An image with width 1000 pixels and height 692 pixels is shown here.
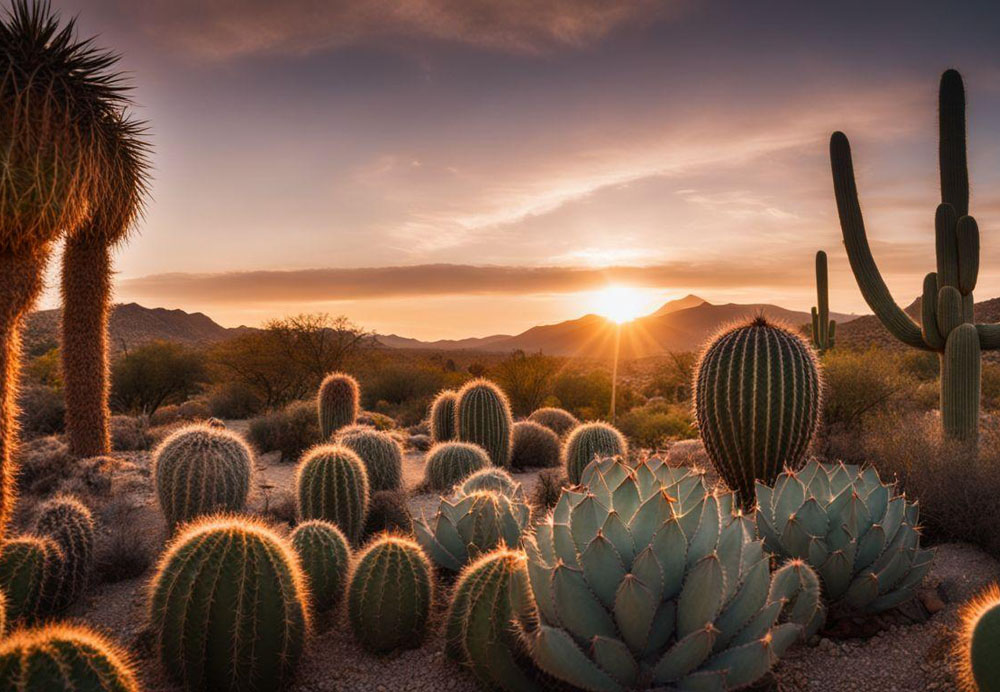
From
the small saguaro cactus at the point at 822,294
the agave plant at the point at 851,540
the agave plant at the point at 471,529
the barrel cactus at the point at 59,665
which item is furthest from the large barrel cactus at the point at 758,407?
the small saguaro cactus at the point at 822,294

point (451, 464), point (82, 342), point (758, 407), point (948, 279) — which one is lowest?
point (451, 464)

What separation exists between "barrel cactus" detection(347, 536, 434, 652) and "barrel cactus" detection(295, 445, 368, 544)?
216 cm

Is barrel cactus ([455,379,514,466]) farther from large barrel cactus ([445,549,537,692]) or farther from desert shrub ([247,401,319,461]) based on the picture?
large barrel cactus ([445,549,537,692])

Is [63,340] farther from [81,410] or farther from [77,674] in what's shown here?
Answer: [77,674]

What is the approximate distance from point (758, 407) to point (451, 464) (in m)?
4.10

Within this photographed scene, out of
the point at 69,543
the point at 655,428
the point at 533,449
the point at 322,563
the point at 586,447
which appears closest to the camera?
the point at 322,563

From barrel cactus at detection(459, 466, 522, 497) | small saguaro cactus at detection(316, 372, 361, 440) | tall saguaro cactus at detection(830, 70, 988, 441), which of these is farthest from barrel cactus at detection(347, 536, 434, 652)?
small saguaro cactus at detection(316, 372, 361, 440)

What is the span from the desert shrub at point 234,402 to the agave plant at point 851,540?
17.7 m

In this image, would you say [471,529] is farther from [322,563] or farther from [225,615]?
[225,615]

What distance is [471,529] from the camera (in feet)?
16.9

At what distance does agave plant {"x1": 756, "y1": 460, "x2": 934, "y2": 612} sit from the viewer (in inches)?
176

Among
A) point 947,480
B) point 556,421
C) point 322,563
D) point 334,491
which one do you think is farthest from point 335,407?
point 947,480

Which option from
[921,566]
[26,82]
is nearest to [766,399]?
[921,566]

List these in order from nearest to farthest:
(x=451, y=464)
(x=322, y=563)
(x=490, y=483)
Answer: (x=322, y=563)
(x=490, y=483)
(x=451, y=464)
